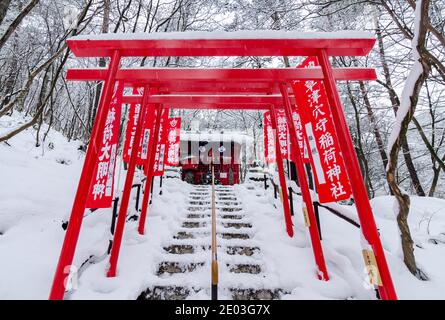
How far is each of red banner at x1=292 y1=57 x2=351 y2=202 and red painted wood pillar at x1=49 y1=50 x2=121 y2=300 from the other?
10.1 ft

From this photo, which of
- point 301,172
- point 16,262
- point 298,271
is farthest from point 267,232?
point 16,262

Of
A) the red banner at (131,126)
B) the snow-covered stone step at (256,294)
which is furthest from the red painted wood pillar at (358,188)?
the red banner at (131,126)

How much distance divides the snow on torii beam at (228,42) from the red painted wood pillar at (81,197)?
Result: 0.26 m

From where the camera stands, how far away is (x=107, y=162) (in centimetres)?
361

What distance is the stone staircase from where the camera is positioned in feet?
11.3

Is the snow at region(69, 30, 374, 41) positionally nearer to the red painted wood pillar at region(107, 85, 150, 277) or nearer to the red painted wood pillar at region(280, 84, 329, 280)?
the red painted wood pillar at region(107, 85, 150, 277)

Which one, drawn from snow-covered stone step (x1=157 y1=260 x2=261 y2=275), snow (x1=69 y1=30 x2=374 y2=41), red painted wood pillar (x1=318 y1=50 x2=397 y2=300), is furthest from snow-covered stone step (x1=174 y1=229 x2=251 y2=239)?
snow (x1=69 y1=30 x2=374 y2=41)

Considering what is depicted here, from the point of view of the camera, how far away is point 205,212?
666 cm

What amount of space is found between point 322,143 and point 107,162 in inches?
139

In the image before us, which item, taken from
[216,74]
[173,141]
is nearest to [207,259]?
[216,74]

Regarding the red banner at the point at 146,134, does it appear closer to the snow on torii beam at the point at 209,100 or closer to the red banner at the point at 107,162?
the snow on torii beam at the point at 209,100

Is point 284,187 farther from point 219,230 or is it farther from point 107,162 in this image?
point 107,162

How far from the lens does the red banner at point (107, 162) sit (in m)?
3.40
